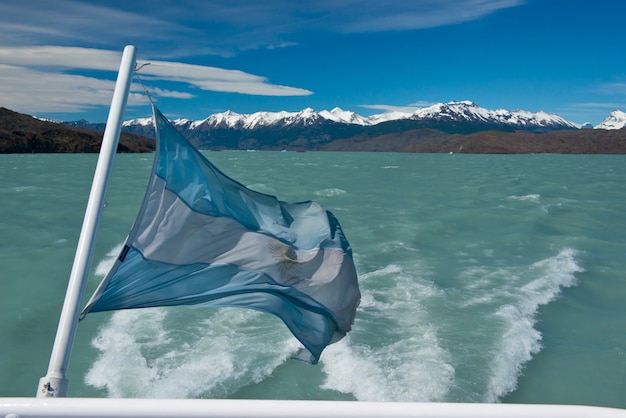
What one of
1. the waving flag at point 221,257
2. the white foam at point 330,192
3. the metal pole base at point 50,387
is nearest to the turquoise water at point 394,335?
the waving flag at point 221,257

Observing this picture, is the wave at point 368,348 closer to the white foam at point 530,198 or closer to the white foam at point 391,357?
the white foam at point 391,357

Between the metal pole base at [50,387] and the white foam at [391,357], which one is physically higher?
the metal pole base at [50,387]

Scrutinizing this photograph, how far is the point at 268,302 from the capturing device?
5.68m

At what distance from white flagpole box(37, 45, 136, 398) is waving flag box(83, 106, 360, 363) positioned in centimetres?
80

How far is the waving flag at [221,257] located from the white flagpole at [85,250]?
799mm

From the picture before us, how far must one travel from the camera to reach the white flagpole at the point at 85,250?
3346 millimetres

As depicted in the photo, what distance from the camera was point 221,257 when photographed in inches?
223

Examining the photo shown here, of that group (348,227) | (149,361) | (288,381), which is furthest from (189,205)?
(348,227)

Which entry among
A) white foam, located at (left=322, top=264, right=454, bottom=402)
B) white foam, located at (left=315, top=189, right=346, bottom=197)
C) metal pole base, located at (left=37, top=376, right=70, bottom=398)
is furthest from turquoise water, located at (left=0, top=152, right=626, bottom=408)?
white foam, located at (left=315, top=189, right=346, bottom=197)

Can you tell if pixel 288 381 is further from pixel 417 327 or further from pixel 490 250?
pixel 490 250

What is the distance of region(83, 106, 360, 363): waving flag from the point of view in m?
4.97

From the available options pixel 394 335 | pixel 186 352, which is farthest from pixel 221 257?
pixel 394 335

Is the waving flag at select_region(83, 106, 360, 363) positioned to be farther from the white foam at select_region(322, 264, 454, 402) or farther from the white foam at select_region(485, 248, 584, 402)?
the white foam at select_region(485, 248, 584, 402)

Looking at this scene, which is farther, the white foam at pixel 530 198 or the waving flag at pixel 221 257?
the white foam at pixel 530 198
